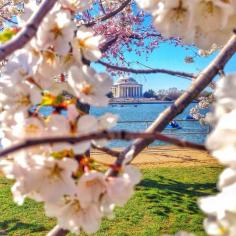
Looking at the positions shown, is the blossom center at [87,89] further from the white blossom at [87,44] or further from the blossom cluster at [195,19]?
the blossom cluster at [195,19]

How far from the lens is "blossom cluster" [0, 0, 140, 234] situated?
2.73ft

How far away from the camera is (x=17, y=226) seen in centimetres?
588

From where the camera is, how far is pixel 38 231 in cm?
564

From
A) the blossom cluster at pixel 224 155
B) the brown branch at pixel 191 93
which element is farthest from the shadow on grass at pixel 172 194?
the blossom cluster at pixel 224 155

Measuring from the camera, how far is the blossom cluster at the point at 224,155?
0.58m

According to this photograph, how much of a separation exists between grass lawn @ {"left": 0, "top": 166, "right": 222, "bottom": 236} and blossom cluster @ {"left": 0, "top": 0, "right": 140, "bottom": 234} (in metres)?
4.01

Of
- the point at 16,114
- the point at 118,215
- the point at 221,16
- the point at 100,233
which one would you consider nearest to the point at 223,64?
the point at 221,16

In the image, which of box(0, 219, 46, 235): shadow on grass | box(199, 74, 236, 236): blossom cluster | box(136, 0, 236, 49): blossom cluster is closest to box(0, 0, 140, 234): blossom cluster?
box(136, 0, 236, 49): blossom cluster

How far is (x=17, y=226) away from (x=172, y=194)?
104 inches

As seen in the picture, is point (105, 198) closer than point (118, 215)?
Yes

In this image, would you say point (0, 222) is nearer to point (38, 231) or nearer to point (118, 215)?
point (38, 231)

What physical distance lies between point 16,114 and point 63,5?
30 centimetres

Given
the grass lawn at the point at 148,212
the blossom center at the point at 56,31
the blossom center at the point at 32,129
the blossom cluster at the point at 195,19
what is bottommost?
the grass lawn at the point at 148,212

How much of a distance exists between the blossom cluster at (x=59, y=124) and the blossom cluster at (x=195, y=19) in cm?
15
